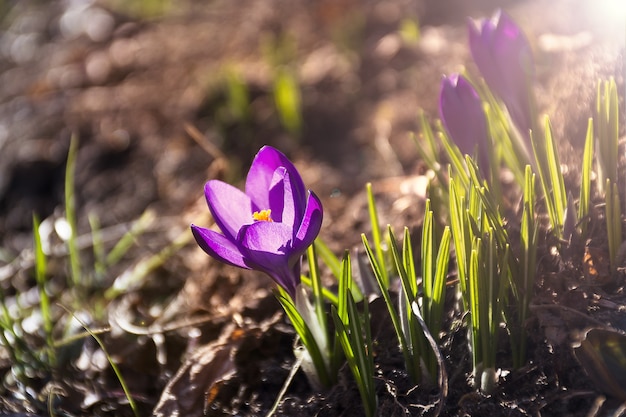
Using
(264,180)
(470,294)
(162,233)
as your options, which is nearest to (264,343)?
(264,180)

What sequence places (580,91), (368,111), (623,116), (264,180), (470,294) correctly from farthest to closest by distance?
1. (368,111)
2. (580,91)
3. (623,116)
4. (264,180)
5. (470,294)

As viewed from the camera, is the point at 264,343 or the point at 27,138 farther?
the point at 27,138

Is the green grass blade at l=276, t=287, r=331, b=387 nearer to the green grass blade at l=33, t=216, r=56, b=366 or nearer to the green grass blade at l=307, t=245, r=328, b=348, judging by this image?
the green grass blade at l=307, t=245, r=328, b=348

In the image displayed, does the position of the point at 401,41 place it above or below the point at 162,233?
above

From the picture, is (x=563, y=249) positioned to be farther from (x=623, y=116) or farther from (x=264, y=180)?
(x=264, y=180)

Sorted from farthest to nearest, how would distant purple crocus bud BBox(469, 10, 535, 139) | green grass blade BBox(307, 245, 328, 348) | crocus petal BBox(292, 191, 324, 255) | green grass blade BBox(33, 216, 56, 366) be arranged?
green grass blade BBox(33, 216, 56, 366), distant purple crocus bud BBox(469, 10, 535, 139), green grass blade BBox(307, 245, 328, 348), crocus petal BBox(292, 191, 324, 255)

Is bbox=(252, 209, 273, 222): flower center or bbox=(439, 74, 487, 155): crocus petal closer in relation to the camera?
bbox=(252, 209, 273, 222): flower center

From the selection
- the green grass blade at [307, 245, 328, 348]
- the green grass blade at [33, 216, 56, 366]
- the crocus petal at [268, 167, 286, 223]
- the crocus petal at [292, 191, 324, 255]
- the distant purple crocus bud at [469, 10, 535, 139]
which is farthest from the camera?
the green grass blade at [33, 216, 56, 366]

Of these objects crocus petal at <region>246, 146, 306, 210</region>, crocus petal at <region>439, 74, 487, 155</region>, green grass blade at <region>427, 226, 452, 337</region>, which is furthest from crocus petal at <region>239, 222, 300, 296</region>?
crocus petal at <region>439, 74, 487, 155</region>
